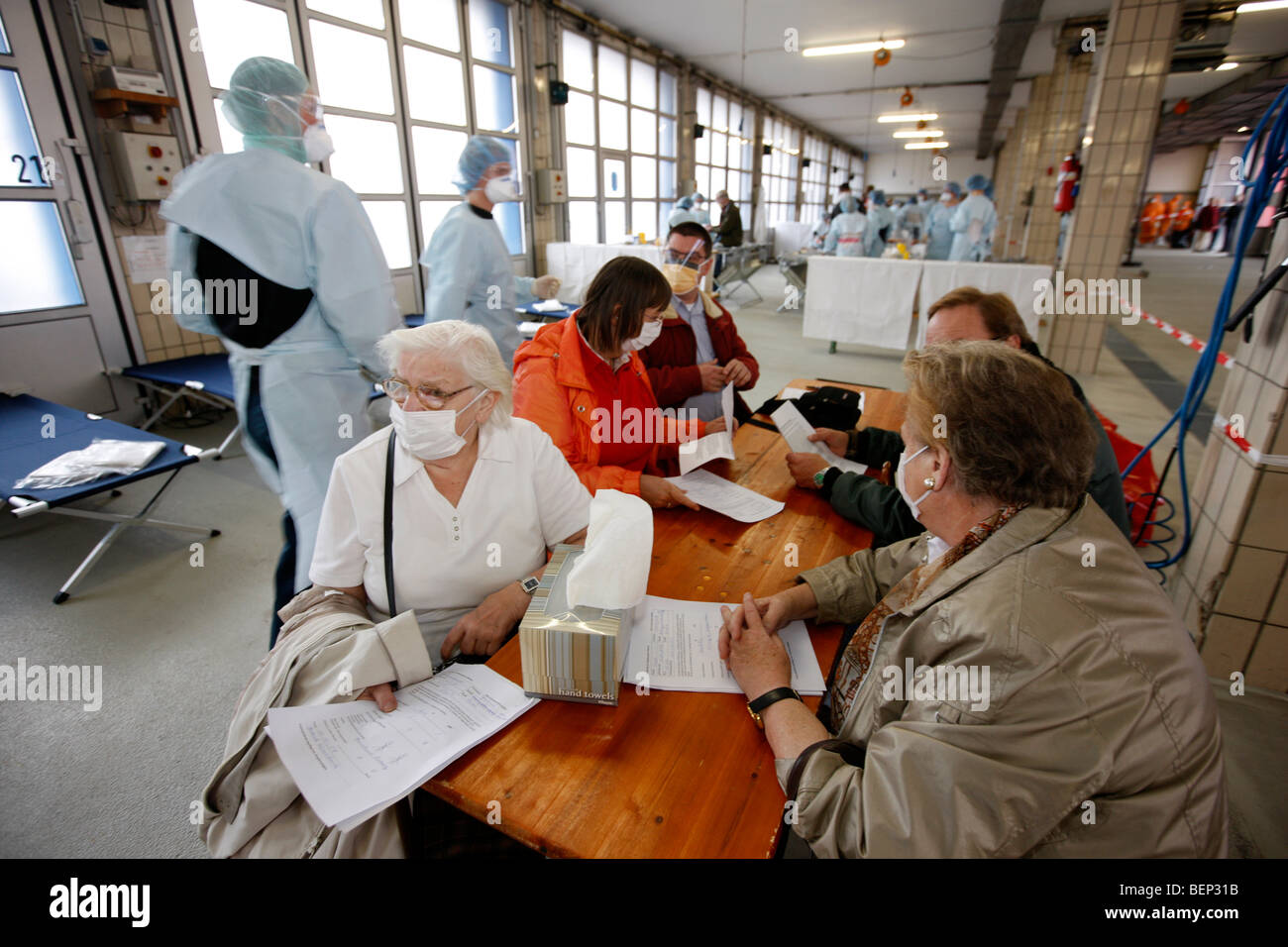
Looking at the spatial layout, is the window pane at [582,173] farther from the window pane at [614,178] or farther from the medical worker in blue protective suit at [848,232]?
the medical worker in blue protective suit at [848,232]

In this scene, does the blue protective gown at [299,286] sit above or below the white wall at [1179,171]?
below

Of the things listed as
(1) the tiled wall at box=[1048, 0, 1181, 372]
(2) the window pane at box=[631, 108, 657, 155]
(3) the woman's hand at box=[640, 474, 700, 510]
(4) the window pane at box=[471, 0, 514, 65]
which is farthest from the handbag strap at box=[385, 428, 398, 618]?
(2) the window pane at box=[631, 108, 657, 155]

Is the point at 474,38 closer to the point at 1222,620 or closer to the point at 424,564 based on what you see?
the point at 424,564

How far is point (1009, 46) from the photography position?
8.01 meters

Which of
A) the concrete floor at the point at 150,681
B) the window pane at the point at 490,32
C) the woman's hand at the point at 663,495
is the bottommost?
the concrete floor at the point at 150,681

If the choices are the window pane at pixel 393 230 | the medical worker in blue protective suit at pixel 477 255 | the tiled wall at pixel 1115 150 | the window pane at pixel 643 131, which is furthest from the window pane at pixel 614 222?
the medical worker in blue protective suit at pixel 477 255

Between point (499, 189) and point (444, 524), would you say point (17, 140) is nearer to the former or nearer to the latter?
point (499, 189)

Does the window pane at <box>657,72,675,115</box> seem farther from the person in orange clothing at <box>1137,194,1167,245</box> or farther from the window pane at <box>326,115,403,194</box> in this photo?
the person in orange clothing at <box>1137,194,1167,245</box>

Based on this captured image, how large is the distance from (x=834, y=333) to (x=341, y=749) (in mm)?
6554

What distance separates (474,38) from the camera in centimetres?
642

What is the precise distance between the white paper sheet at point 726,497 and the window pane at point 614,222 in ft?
26.0

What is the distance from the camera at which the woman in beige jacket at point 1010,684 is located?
2.40 feet

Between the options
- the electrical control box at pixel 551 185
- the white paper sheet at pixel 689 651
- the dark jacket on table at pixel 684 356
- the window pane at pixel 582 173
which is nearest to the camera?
the white paper sheet at pixel 689 651

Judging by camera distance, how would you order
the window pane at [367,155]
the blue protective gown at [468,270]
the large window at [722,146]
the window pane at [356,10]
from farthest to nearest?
the large window at [722,146] < the window pane at [367,155] < the window pane at [356,10] < the blue protective gown at [468,270]
